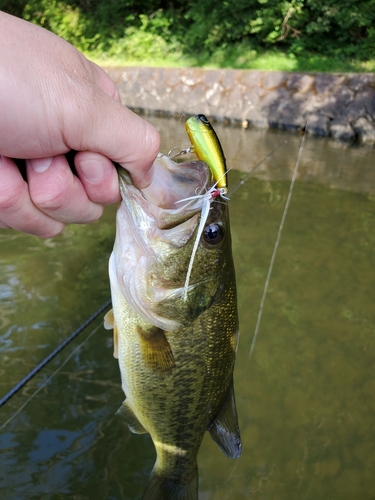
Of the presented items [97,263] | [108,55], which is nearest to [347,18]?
[108,55]

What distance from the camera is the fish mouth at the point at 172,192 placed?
1.33 m

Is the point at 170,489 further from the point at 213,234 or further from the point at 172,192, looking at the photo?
the point at 172,192

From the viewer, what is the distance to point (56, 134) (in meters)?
0.96

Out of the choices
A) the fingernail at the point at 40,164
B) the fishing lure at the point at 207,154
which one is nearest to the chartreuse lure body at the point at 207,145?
the fishing lure at the point at 207,154

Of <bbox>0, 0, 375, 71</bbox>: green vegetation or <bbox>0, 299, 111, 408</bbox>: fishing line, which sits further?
<bbox>0, 0, 375, 71</bbox>: green vegetation

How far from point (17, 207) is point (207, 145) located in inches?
23.0

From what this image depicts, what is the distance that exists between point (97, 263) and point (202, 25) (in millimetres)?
11593

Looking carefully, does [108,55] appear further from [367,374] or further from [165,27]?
[367,374]

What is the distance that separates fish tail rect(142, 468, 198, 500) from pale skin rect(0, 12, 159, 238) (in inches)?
51.6

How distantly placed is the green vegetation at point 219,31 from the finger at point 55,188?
37.5 feet

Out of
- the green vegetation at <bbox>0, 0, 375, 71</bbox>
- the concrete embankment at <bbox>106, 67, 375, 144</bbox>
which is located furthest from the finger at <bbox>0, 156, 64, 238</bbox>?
the green vegetation at <bbox>0, 0, 375, 71</bbox>

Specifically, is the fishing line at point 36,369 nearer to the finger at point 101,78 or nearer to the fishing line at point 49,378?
the fishing line at point 49,378

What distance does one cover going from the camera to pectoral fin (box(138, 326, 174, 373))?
5.42 ft

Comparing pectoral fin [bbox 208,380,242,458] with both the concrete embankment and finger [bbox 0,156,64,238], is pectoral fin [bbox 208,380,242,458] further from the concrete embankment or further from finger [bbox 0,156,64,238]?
the concrete embankment
